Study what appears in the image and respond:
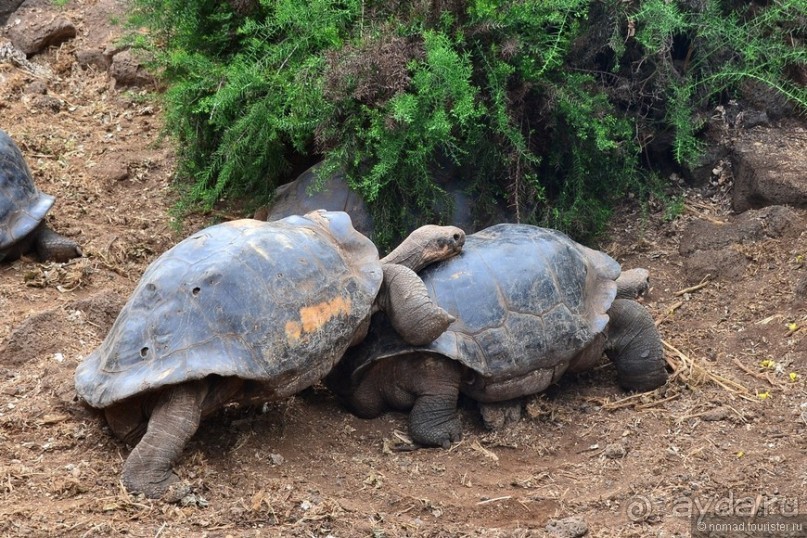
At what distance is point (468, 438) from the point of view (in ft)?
18.6

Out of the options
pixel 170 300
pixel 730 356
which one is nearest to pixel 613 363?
pixel 730 356

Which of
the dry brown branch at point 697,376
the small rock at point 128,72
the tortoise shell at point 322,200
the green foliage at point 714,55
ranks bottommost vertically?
the dry brown branch at point 697,376

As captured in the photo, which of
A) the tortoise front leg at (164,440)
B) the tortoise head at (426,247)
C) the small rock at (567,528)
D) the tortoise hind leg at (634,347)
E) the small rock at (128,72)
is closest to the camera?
the small rock at (567,528)

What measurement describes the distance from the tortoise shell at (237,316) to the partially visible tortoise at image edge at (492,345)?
1.67 ft

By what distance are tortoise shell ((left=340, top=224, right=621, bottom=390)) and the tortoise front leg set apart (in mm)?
1200

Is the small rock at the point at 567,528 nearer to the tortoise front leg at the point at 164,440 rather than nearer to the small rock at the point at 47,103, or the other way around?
the tortoise front leg at the point at 164,440

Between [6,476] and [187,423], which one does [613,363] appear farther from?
[6,476]

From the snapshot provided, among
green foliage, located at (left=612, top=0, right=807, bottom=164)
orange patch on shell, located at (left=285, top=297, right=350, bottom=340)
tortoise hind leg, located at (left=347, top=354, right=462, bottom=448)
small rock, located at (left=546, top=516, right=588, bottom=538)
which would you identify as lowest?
tortoise hind leg, located at (left=347, top=354, right=462, bottom=448)

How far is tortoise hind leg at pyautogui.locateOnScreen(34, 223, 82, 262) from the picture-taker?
7055 millimetres

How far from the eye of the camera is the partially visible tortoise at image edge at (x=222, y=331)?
4.54m

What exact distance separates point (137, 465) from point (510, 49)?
12.0ft

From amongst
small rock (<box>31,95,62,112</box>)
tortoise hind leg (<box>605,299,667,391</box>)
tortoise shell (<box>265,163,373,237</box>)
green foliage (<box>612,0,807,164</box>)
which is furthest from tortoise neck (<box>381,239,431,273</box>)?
small rock (<box>31,95,62,112</box>)

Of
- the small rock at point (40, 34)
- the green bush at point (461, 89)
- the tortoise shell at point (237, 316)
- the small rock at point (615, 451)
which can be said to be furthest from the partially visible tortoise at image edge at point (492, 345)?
the small rock at point (40, 34)

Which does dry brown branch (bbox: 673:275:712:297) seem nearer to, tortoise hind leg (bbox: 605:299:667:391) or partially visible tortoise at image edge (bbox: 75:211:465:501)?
tortoise hind leg (bbox: 605:299:667:391)
